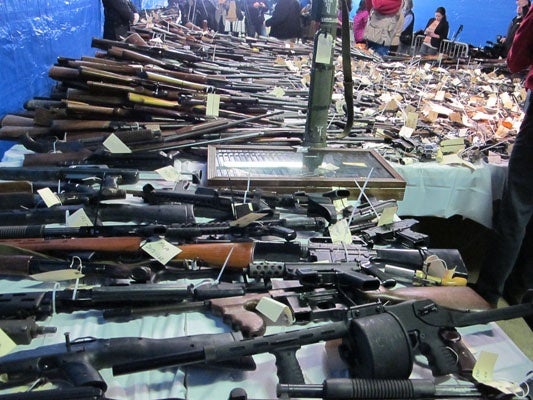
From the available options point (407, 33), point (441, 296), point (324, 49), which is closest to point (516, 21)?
point (407, 33)

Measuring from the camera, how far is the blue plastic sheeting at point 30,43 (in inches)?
128

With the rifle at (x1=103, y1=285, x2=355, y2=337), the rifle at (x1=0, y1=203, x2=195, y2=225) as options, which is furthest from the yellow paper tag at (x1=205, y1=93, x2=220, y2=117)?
the rifle at (x1=103, y1=285, x2=355, y2=337)

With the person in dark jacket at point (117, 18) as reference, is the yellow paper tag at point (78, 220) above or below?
below

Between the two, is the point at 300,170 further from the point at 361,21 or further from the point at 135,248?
the point at 361,21

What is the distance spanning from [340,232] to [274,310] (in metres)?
0.69

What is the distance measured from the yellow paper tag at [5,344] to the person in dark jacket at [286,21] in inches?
368

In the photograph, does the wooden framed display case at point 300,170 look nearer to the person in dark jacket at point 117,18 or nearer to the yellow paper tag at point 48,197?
the yellow paper tag at point 48,197

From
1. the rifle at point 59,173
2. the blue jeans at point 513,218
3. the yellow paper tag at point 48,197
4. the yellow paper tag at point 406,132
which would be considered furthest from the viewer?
the yellow paper tag at point 406,132

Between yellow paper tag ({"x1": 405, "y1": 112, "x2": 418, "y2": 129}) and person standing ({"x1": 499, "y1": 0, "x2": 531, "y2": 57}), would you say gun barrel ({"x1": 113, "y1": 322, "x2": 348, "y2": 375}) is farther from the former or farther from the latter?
person standing ({"x1": 499, "y1": 0, "x2": 531, "y2": 57})

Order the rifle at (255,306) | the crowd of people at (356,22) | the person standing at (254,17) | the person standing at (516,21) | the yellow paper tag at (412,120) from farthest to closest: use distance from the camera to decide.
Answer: the person standing at (254,17) < the crowd of people at (356,22) < the person standing at (516,21) < the yellow paper tag at (412,120) < the rifle at (255,306)

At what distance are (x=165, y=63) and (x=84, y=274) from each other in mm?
3320

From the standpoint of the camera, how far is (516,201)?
292cm

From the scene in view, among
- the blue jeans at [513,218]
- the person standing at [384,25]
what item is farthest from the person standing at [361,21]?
the blue jeans at [513,218]

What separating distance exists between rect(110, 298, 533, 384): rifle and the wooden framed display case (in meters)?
1.15
